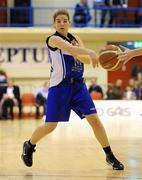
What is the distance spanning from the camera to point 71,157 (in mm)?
7227

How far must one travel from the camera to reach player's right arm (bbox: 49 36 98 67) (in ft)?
17.2

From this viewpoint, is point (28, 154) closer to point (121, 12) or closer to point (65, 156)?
point (65, 156)

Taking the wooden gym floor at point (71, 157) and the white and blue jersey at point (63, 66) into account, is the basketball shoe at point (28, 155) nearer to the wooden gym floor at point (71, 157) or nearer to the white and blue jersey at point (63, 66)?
the wooden gym floor at point (71, 157)

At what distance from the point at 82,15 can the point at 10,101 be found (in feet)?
16.4

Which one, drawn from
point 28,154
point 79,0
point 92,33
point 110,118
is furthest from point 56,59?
point 79,0

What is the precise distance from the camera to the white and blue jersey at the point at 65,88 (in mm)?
6000

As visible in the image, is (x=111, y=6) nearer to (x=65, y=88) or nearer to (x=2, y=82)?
(x=2, y=82)

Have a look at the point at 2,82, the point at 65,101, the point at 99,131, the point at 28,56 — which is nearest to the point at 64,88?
the point at 65,101

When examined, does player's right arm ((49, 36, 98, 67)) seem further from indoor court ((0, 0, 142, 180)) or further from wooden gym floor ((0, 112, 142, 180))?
wooden gym floor ((0, 112, 142, 180))

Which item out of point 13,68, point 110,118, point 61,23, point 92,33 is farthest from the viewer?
point 13,68

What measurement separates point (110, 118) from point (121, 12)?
7.17m

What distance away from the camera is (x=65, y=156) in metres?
7.33

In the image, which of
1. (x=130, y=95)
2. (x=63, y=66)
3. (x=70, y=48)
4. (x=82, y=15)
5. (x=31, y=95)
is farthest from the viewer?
(x=82, y=15)

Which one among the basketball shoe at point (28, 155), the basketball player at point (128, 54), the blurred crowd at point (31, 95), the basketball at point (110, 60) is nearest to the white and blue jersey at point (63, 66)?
the basketball at point (110, 60)
